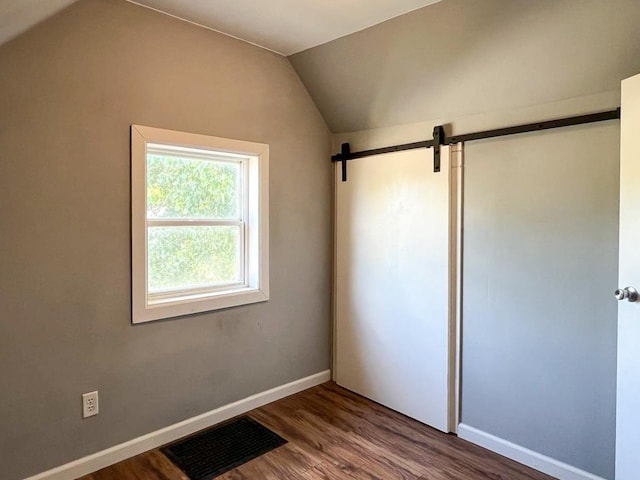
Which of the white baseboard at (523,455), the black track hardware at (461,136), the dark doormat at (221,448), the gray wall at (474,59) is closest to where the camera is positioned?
the gray wall at (474,59)

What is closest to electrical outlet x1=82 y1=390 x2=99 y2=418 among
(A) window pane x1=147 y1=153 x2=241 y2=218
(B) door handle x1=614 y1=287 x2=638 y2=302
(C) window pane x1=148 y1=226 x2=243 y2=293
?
(C) window pane x1=148 y1=226 x2=243 y2=293

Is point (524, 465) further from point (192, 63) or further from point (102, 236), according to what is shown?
point (192, 63)

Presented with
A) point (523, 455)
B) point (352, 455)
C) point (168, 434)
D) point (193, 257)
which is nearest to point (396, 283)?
point (352, 455)

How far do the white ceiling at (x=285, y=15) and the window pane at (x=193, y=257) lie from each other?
1.22 meters

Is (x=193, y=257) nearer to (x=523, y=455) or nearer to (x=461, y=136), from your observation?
(x=461, y=136)

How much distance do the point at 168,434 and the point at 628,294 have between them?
2432mm

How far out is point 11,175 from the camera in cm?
193

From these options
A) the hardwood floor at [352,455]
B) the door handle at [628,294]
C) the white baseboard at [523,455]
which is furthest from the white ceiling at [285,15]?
the white baseboard at [523,455]

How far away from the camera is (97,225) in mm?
2182

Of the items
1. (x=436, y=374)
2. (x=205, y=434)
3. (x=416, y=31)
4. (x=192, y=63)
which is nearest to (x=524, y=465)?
(x=436, y=374)

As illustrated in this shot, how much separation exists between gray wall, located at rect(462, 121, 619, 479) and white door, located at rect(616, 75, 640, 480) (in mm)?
280

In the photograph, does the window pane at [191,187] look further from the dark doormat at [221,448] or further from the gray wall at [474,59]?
the dark doormat at [221,448]

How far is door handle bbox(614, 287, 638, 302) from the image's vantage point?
1691mm

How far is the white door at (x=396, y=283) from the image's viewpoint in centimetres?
266
